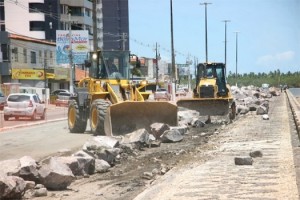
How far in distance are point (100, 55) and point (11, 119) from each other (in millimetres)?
15550

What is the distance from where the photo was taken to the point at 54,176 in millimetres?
10156

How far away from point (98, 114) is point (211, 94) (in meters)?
11.6

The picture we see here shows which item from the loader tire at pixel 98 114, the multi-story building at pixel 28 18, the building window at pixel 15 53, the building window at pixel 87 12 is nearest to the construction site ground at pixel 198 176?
the loader tire at pixel 98 114

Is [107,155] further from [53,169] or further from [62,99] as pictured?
[62,99]

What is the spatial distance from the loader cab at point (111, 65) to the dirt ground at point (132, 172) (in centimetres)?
415

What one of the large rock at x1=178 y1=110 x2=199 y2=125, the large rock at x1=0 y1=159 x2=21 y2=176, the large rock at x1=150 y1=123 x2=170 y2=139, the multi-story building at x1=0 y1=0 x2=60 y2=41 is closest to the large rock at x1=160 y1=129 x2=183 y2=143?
the large rock at x1=150 y1=123 x2=170 y2=139

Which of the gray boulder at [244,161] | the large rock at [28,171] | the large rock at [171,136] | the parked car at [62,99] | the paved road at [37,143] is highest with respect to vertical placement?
the large rock at [28,171]

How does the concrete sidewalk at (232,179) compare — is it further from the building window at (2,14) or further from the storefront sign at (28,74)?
the building window at (2,14)

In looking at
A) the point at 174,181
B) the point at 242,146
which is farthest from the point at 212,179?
the point at 242,146

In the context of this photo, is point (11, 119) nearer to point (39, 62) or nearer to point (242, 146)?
point (242, 146)

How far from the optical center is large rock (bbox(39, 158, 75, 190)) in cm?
1013

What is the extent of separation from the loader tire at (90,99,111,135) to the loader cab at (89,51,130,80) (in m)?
1.35

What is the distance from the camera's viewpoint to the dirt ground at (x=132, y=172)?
9.84 m

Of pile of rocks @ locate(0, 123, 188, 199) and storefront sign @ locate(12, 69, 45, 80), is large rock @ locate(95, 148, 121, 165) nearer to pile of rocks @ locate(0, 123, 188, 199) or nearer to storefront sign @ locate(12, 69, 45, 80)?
pile of rocks @ locate(0, 123, 188, 199)
